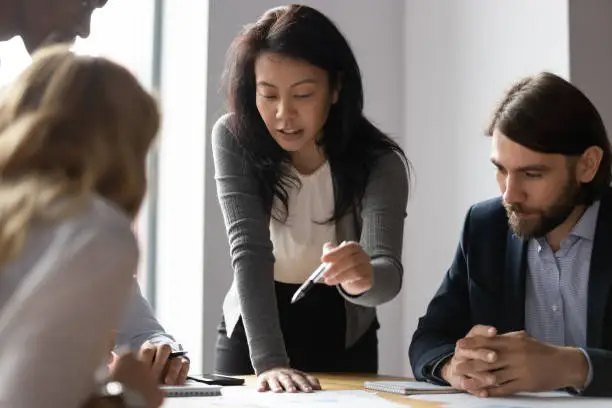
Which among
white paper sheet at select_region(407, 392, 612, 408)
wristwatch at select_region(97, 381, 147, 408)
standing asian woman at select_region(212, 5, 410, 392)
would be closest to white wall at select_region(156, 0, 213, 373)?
standing asian woman at select_region(212, 5, 410, 392)

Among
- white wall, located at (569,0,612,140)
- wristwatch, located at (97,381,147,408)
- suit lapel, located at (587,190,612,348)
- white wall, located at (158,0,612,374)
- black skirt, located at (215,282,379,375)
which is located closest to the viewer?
wristwatch, located at (97,381,147,408)

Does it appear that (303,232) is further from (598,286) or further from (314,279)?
(598,286)

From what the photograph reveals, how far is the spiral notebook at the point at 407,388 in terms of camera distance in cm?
139

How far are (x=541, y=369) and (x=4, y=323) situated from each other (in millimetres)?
976

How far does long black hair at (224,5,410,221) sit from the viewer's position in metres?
1.73

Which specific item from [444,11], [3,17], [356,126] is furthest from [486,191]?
[3,17]

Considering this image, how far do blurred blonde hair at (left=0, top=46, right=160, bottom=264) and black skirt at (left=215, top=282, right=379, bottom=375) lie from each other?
103 centimetres

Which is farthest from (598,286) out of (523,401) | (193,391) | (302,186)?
(193,391)

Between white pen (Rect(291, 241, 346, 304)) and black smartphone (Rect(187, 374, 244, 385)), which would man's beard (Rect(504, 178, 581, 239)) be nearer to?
white pen (Rect(291, 241, 346, 304))

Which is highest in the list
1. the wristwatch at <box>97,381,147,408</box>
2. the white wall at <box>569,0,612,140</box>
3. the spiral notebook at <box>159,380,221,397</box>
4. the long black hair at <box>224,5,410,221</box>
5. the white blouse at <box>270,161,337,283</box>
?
the white wall at <box>569,0,612,140</box>

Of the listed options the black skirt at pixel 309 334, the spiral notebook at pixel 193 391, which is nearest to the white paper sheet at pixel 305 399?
the spiral notebook at pixel 193 391

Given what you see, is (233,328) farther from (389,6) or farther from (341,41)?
(389,6)

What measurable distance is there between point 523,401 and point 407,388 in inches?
7.3

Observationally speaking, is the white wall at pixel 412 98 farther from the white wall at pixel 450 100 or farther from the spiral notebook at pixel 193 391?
the spiral notebook at pixel 193 391
